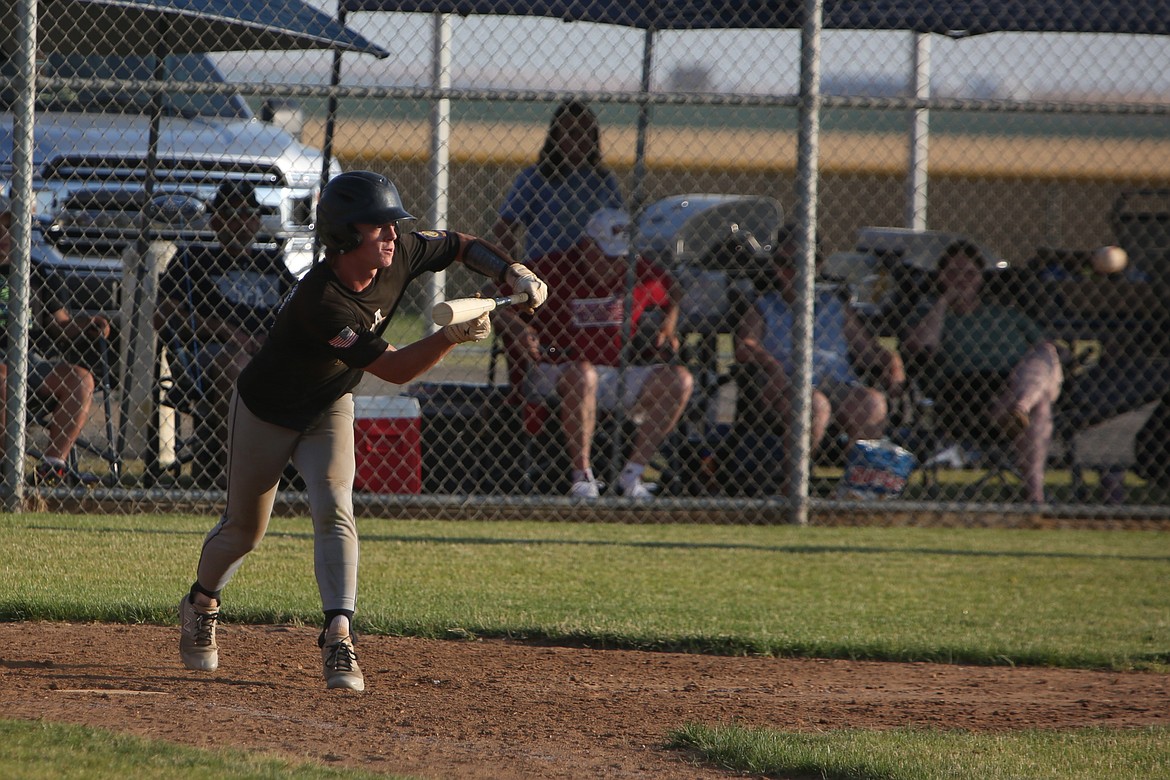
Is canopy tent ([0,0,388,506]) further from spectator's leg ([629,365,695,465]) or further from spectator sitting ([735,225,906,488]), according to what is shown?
spectator sitting ([735,225,906,488])

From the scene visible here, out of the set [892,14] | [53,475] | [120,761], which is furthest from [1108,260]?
[120,761]

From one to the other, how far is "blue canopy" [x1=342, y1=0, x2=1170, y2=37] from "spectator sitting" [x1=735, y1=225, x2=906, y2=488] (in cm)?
120

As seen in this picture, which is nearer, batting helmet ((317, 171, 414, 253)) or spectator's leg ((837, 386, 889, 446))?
batting helmet ((317, 171, 414, 253))

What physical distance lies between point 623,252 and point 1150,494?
394 centimetres

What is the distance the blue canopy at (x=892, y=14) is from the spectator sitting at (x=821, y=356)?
120 centimetres

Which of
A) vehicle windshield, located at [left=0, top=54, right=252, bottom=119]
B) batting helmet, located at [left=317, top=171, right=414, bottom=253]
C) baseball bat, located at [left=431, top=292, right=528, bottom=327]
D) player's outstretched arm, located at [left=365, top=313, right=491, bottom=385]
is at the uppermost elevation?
vehicle windshield, located at [left=0, top=54, right=252, bottom=119]

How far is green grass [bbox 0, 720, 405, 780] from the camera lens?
288cm

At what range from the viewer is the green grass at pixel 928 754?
3.27 m

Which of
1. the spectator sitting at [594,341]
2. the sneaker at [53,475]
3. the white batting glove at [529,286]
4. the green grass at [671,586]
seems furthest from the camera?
the spectator sitting at [594,341]

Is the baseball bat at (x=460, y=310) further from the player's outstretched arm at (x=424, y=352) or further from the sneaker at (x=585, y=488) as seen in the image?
the sneaker at (x=585, y=488)

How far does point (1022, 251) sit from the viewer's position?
18234 mm

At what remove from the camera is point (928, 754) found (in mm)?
3406

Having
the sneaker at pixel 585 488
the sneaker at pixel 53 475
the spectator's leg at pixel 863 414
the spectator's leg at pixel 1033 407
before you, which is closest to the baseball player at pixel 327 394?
the sneaker at pixel 53 475

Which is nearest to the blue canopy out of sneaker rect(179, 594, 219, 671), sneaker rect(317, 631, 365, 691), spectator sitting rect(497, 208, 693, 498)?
spectator sitting rect(497, 208, 693, 498)
